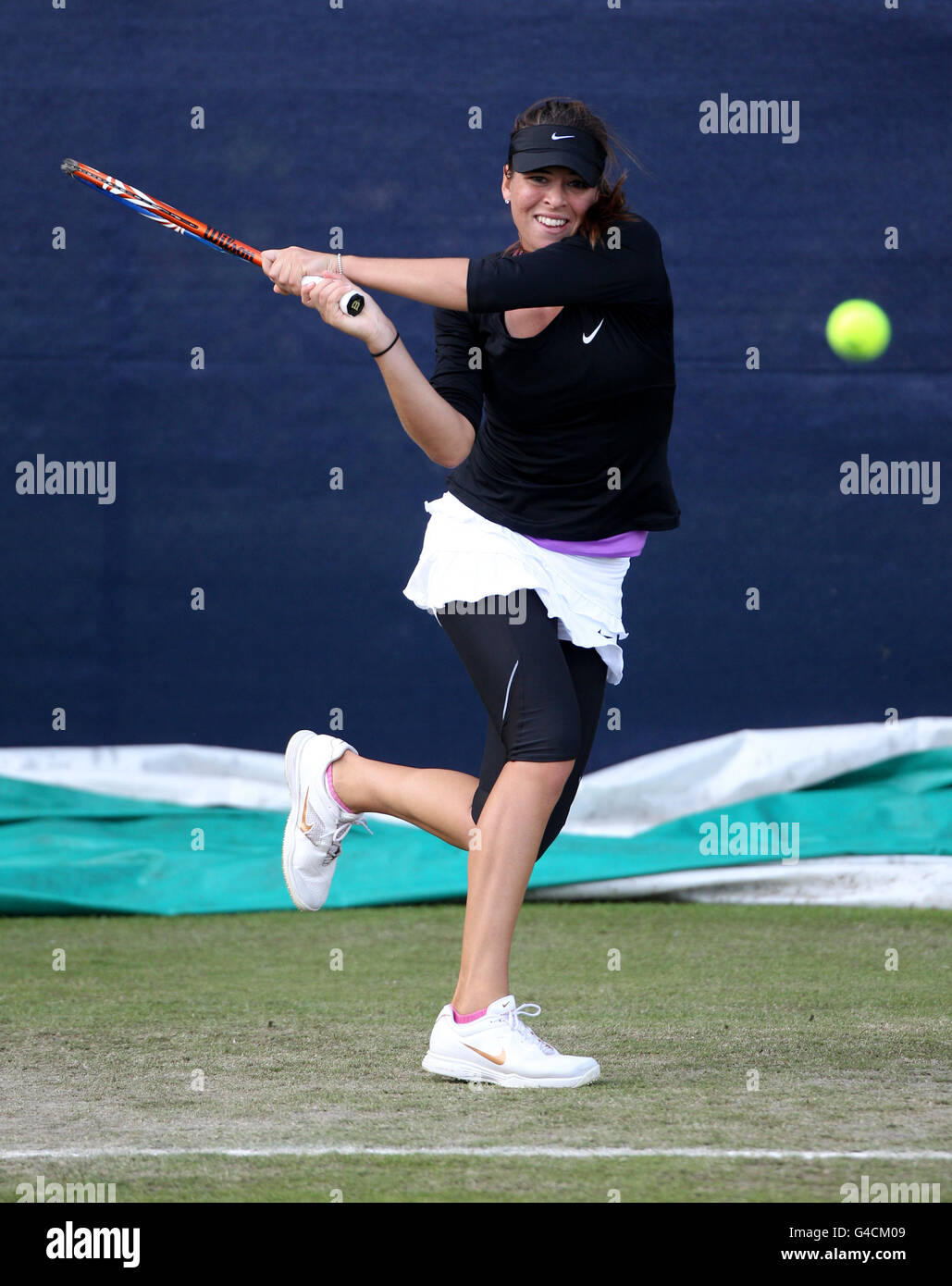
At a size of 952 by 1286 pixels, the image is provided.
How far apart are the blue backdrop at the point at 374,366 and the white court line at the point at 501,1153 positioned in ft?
8.79

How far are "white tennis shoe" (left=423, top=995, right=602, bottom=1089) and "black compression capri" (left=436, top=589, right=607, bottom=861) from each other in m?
0.25

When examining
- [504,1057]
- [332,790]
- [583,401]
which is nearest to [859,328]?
[583,401]

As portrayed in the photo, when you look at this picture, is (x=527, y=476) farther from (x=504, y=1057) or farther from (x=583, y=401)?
(x=504, y=1057)

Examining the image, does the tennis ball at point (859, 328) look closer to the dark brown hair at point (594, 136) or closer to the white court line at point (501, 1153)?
the dark brown hair at point (594, 136)

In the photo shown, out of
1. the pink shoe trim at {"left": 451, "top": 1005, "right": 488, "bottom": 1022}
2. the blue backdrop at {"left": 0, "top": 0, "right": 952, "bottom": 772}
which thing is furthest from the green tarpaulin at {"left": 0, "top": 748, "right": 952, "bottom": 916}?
the pink shoe trim at {"left": 451, "top": 1005, "right": 488, "bottom": 1022}

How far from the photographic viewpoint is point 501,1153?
6.32 feet

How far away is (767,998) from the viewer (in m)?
3.02

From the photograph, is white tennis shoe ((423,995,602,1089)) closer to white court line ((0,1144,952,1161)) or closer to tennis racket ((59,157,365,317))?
white court line ((0,1144,952,1161))

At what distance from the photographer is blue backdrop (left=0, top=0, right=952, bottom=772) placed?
4566 mm

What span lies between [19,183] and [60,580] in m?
1.10

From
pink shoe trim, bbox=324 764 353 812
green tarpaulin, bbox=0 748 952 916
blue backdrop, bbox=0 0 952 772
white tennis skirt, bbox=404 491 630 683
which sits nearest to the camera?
white tennis skirt, bbox=404 491 630 683

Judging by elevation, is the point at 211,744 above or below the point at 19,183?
below

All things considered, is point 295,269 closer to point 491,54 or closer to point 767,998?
point 767,998
